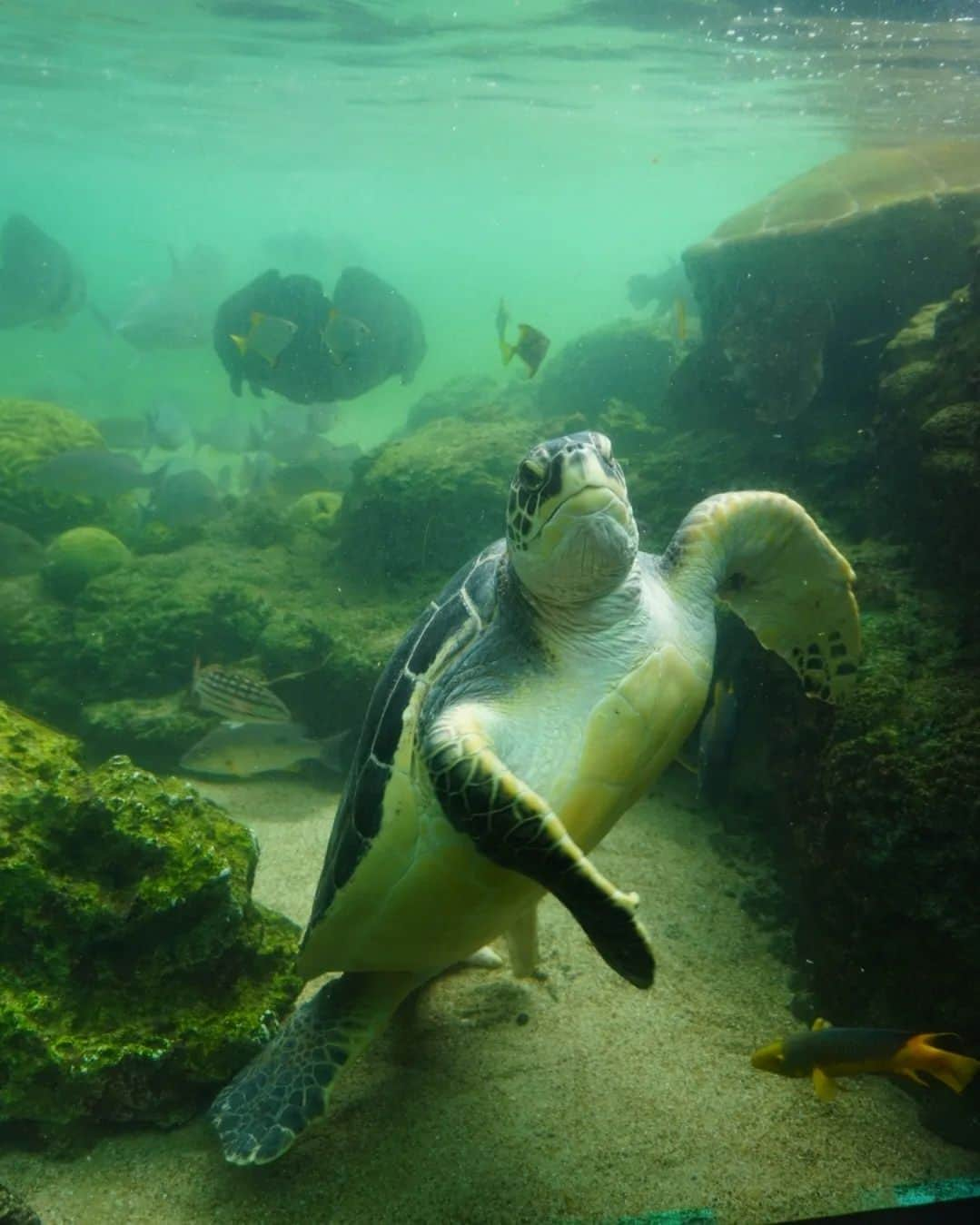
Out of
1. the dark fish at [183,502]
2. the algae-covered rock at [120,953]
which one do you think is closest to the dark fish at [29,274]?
the dark fish at [183,502]

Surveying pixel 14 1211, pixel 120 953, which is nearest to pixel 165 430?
pixel 120 953

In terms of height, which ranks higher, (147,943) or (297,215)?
(297,215)

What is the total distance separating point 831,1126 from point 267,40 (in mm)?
22319

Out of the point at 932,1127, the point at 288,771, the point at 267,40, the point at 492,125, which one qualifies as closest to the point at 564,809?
the point at 932,1127

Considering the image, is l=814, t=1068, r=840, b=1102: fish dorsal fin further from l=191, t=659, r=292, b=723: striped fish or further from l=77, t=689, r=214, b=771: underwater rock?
l=77, t=689, r=214, b=771: underwater rock

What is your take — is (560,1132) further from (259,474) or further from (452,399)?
(452,399)

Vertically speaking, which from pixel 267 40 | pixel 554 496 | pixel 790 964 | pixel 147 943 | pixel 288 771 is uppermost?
pixel 267 40

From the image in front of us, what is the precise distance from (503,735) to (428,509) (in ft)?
15.6

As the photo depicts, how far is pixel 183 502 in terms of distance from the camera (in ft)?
30.2

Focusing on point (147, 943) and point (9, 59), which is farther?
point (9, 59)

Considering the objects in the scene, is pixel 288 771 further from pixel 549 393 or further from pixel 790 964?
pixel 549 393

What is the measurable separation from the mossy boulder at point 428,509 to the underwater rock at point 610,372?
5503 millimetres

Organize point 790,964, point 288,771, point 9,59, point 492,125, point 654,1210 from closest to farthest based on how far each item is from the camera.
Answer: point 654,1210
point 790,964
point 288,771
point 9,59
point 492,125

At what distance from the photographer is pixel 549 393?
1477 centimetres
